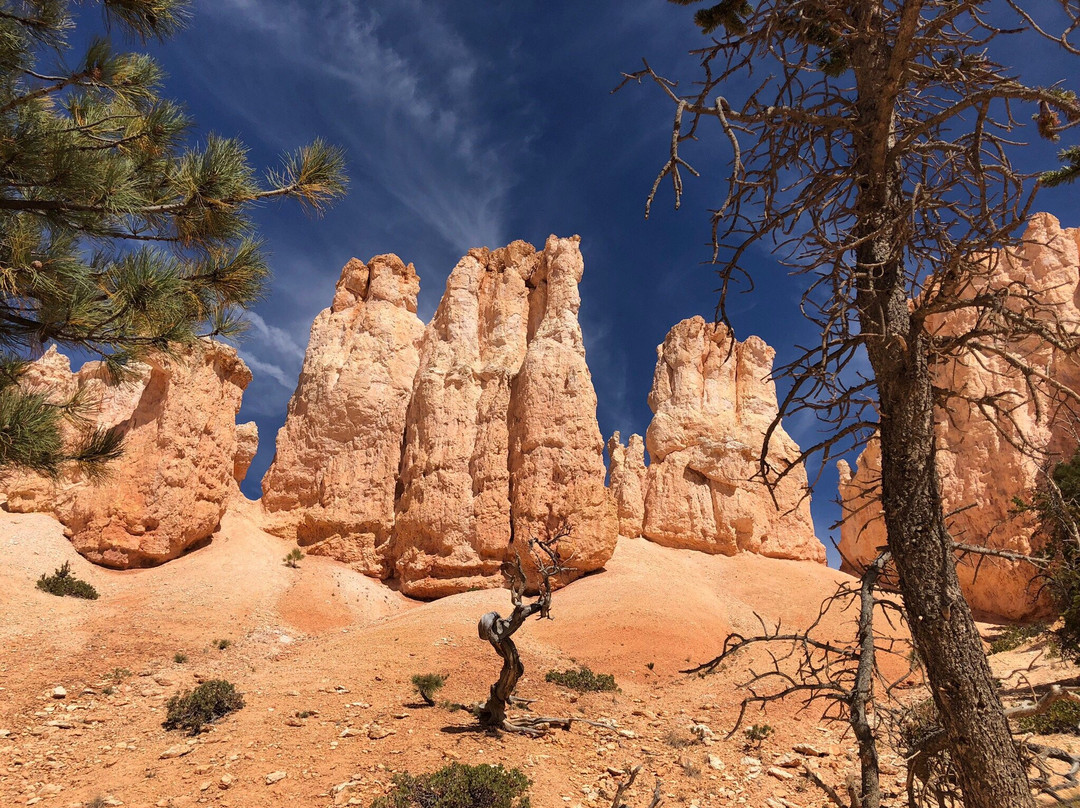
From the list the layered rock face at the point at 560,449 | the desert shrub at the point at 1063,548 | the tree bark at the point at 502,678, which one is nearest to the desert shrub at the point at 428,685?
the tree bark at the point at 502,678

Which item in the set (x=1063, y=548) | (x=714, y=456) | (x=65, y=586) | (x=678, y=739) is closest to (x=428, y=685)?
(x=678, y=739)

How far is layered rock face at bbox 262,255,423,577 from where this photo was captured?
23.0 meters

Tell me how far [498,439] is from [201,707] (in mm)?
14597

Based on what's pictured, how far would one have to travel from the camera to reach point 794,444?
30.7m

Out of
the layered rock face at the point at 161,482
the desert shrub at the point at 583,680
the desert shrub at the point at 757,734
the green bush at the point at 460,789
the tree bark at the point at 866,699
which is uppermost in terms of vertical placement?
the layered rock face at the point at 161,482

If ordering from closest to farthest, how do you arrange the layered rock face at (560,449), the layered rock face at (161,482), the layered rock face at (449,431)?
the layered rock face at (161,482) < the layered rock face at (560,449) < the layered rock face at (449,431)

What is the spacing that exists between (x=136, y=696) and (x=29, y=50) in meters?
9.96

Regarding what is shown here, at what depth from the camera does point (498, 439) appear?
76.8 feet

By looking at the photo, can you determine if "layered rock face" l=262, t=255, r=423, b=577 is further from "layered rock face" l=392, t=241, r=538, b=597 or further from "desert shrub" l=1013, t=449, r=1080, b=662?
"desert shrub" l=1013, t=449, r=1080, b=662

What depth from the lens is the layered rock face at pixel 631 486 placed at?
1062 inches

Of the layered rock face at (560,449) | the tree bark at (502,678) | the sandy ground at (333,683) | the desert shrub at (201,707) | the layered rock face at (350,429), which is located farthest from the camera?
the layered rock face at (350,429)

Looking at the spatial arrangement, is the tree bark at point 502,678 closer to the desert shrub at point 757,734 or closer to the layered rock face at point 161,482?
the desert shrub at point 757,734

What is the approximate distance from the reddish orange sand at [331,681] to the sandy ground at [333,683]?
0.04 m

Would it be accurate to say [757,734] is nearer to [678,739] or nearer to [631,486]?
[678,739]
